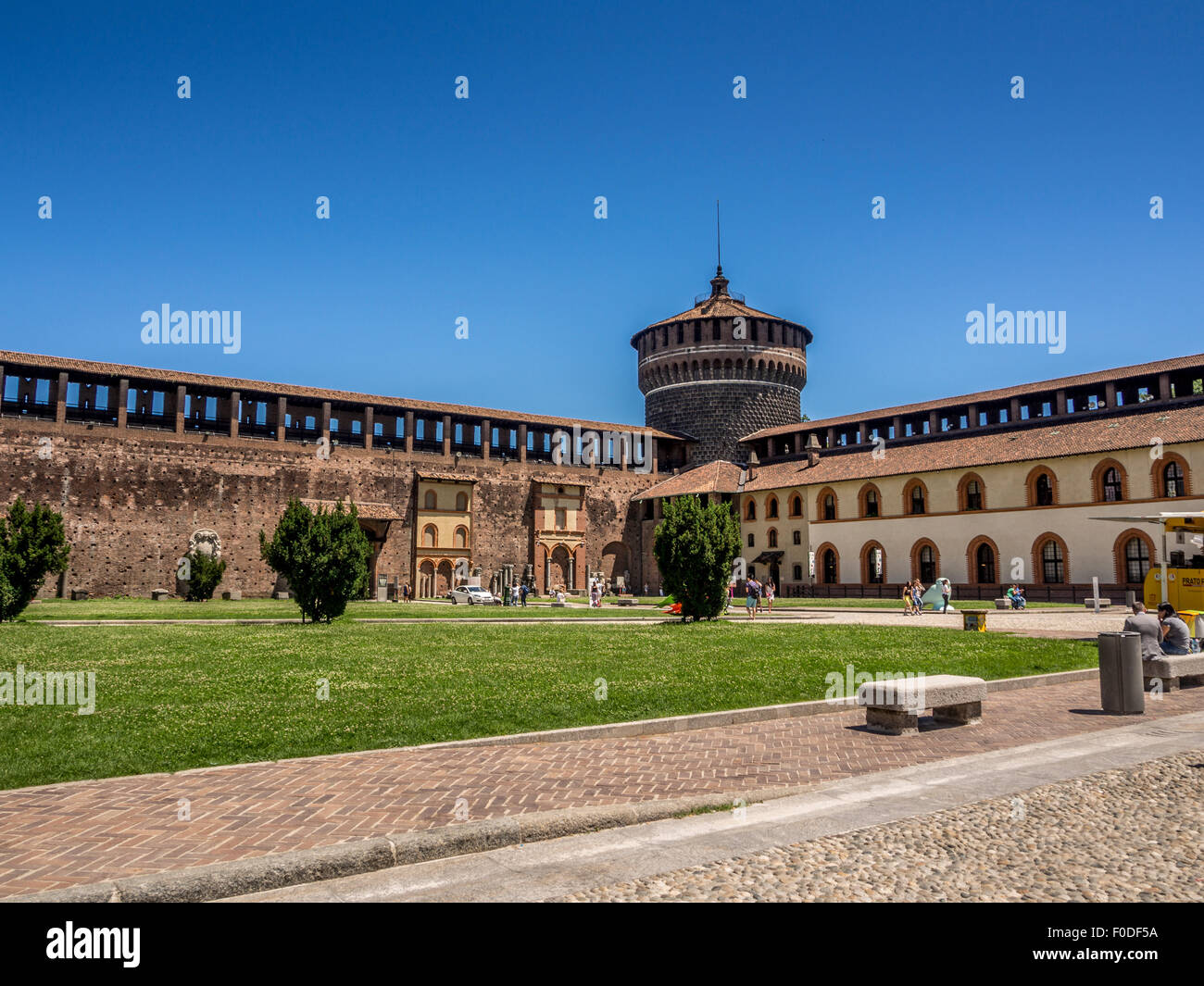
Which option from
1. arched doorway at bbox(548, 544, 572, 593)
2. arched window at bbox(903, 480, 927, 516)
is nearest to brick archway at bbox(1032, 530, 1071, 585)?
arched window at bbox(903, 480, 927, 516)

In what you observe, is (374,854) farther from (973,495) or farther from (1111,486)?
(973,495)

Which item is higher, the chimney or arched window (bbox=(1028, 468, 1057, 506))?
the chimney

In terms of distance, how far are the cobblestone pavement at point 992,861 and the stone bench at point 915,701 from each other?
2.69m

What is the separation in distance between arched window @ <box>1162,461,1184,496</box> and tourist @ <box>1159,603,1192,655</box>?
85.8 feet

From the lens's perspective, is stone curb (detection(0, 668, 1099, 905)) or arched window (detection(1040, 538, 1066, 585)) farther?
arched window (detection(1040, 538, 1066, 585))

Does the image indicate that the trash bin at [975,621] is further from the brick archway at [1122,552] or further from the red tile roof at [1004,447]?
the red tile roof at [1004,447]

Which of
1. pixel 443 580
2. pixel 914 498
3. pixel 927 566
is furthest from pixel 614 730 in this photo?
pixel 443 580

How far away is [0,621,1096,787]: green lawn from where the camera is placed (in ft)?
25.1

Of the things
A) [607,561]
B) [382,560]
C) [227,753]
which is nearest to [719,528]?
[227,753]

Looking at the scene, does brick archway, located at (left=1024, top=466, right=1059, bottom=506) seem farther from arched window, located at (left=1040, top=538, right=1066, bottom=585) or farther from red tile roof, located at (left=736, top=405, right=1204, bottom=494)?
arched window, located at (left=1040, top=538, right=1066, bottom=585)

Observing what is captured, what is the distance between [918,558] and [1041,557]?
649cm

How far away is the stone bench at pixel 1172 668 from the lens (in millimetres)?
11859
